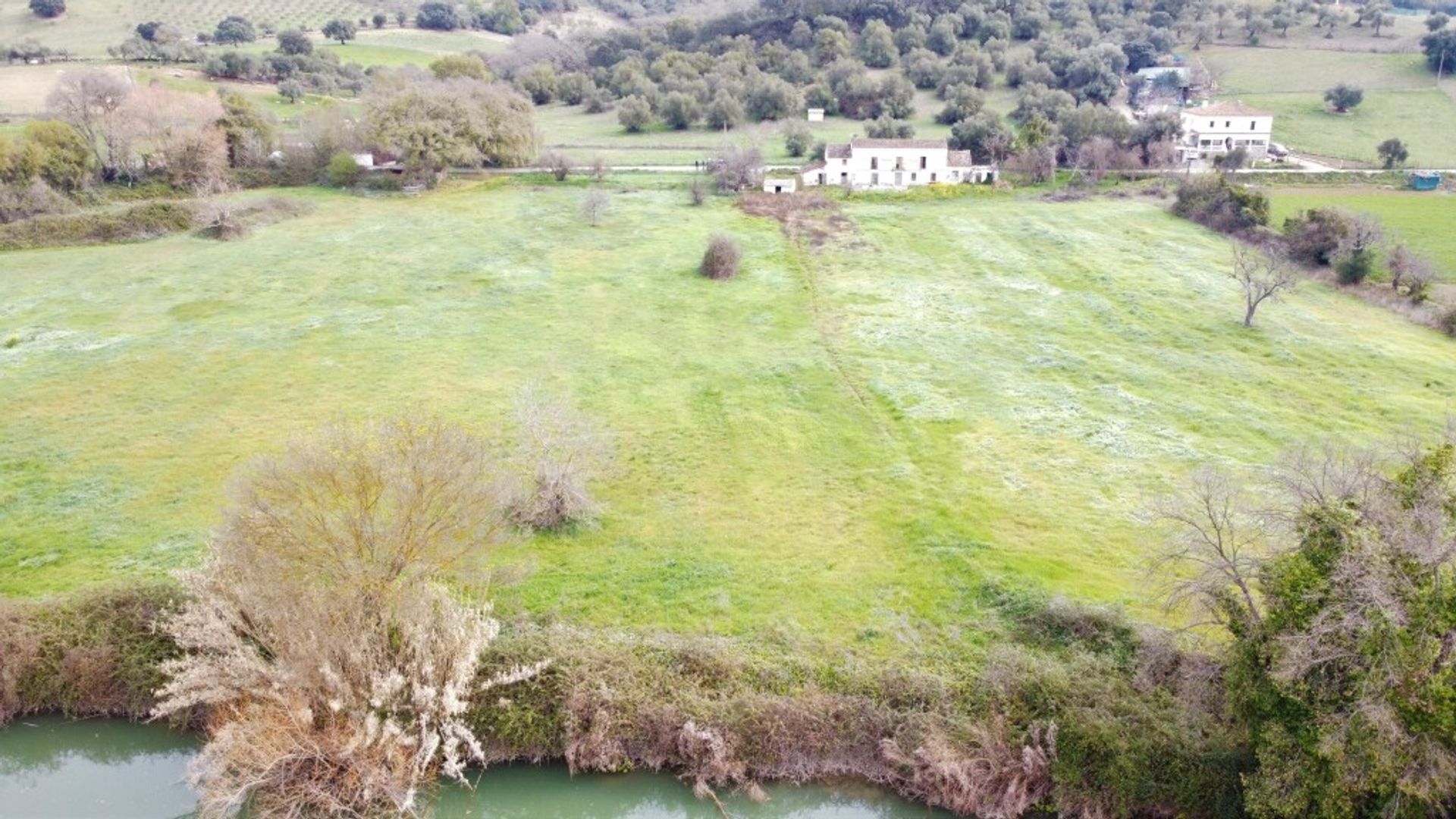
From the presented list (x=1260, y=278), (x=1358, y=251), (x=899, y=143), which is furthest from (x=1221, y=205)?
(x=899, y=143)

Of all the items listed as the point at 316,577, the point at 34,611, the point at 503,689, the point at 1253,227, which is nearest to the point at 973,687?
the point at 503,689

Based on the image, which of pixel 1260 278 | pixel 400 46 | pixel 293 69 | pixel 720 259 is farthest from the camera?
pixel 400 46

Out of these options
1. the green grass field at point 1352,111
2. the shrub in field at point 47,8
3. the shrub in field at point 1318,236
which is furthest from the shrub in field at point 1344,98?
the shrub in field at point 47,8

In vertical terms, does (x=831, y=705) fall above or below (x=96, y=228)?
below

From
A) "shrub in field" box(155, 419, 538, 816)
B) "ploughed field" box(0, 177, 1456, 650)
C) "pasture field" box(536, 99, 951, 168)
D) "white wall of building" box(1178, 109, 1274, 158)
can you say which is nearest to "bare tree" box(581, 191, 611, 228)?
"ploughed field" box(0, 177, 1456, 650)

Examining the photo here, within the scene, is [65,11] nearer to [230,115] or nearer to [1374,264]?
[230,115]

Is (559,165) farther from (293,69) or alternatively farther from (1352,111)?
(1352,111)
